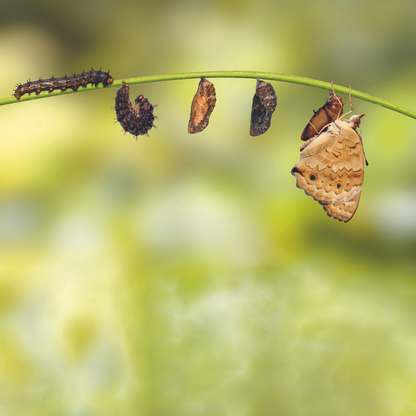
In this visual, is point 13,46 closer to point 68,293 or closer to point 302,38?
point 68,293

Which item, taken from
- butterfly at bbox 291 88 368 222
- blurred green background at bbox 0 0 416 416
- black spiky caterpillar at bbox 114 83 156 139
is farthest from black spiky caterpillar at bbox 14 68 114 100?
blurred green background at bbox 0 0 416 416

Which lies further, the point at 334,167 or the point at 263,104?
the point at 263,104

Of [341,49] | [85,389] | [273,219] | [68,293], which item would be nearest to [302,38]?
[341,49]

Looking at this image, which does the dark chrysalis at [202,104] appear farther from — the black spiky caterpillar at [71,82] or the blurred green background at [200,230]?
the blurred green background at [200,230]

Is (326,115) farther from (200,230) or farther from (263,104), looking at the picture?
(200,230)

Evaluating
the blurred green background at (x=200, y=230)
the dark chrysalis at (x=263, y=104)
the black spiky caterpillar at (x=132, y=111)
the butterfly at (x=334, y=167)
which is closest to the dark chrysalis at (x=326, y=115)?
the butterfly at (x=334, y=167)

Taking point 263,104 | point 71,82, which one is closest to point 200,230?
point 263,104

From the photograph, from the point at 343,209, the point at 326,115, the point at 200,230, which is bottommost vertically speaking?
the point at 343,209
